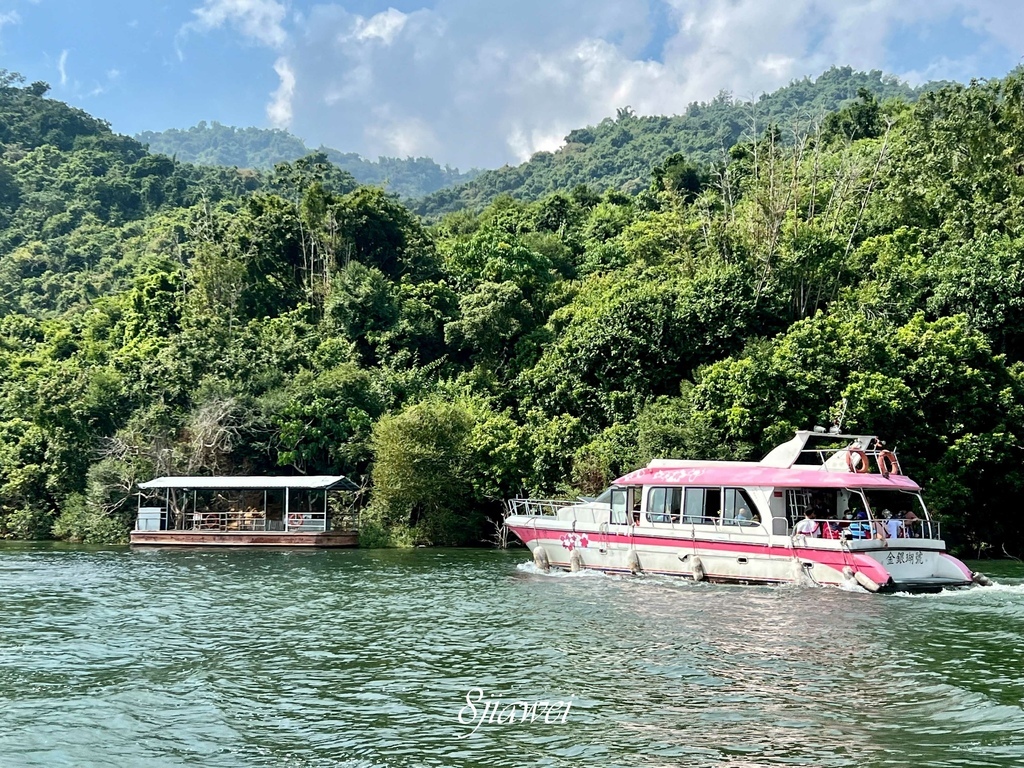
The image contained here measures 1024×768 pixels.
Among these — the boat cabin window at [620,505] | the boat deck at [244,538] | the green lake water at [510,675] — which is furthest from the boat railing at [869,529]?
the boat deck at [244,538]

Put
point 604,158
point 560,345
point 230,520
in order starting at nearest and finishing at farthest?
point 560,345, point 230,520, point 604,158

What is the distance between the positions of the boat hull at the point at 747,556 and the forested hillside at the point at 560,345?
7719 mm

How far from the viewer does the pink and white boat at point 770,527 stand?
24.2 m

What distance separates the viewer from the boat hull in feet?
78.3

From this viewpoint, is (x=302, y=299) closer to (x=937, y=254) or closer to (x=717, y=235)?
(x=717, y=235)

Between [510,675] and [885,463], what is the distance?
50.8ft

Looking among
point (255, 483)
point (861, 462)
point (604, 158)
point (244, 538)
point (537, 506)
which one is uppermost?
point (604, 158)

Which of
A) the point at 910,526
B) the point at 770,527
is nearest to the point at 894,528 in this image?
the point at 910,526

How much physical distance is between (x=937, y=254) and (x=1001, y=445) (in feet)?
31.5

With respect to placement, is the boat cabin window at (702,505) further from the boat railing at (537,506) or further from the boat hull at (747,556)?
the boat railing at (537,506)

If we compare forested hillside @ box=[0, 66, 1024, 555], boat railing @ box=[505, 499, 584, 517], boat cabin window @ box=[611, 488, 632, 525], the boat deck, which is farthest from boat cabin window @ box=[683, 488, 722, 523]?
the boat deck

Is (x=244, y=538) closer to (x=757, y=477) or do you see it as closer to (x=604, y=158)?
(x=757, y=477)

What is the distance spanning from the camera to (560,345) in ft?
145

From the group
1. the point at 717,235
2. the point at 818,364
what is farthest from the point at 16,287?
the point at 818,364
